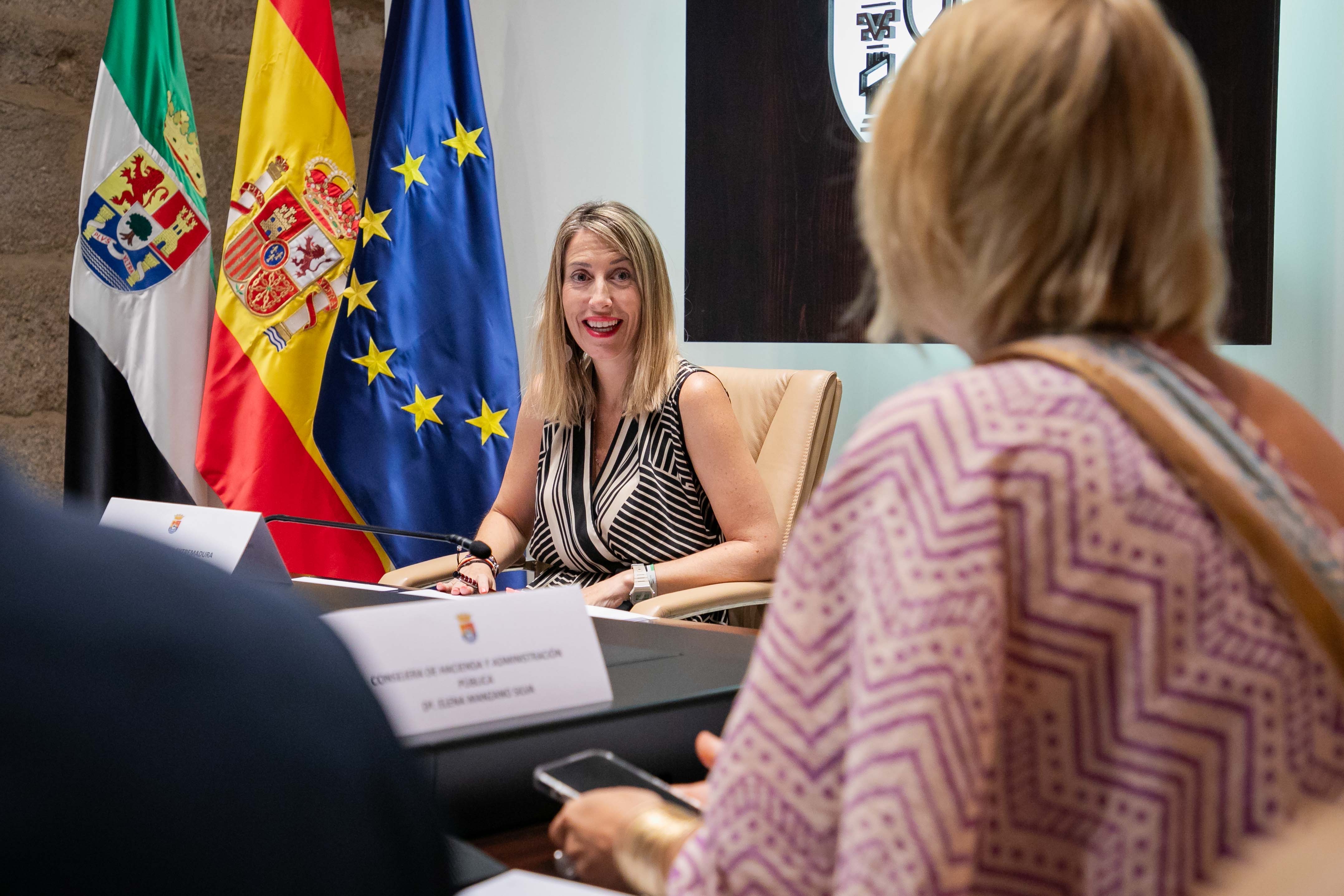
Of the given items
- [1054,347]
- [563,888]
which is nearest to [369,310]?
[563,888]

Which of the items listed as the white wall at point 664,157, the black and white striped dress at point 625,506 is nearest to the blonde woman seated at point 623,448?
the black and white striped dress at point 625,506

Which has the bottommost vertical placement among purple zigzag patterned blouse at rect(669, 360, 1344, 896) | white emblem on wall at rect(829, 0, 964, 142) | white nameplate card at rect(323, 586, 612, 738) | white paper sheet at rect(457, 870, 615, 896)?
white paper sheet at rect(457, 870, 615, 896)

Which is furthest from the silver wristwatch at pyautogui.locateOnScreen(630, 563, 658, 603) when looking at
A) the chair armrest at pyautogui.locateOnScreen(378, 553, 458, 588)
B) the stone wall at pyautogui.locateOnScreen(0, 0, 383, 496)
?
the stone wall at pyautogui.locateOnScreen(0, 0, 383, 496)

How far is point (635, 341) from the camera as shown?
2488 millimetres

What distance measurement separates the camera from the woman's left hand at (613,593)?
218 centimetres

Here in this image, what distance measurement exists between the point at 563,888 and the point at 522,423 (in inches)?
74.0

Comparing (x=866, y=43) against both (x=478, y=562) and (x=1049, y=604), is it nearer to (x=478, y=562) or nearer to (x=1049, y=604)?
(x=478, y=562)

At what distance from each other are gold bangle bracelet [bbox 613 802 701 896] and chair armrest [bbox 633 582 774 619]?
1211mm

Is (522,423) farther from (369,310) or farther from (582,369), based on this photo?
(369,310)

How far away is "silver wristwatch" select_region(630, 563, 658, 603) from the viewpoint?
2.17 m

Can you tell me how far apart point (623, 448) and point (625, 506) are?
Answer: 0.14 m

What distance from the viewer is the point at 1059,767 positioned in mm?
568

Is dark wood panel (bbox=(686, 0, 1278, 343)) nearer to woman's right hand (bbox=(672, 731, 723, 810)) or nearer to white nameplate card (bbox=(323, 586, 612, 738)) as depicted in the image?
white nameplate card (bbox=(323, 586, 612, 738))

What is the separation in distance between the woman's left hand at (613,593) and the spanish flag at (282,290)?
1.17 m
